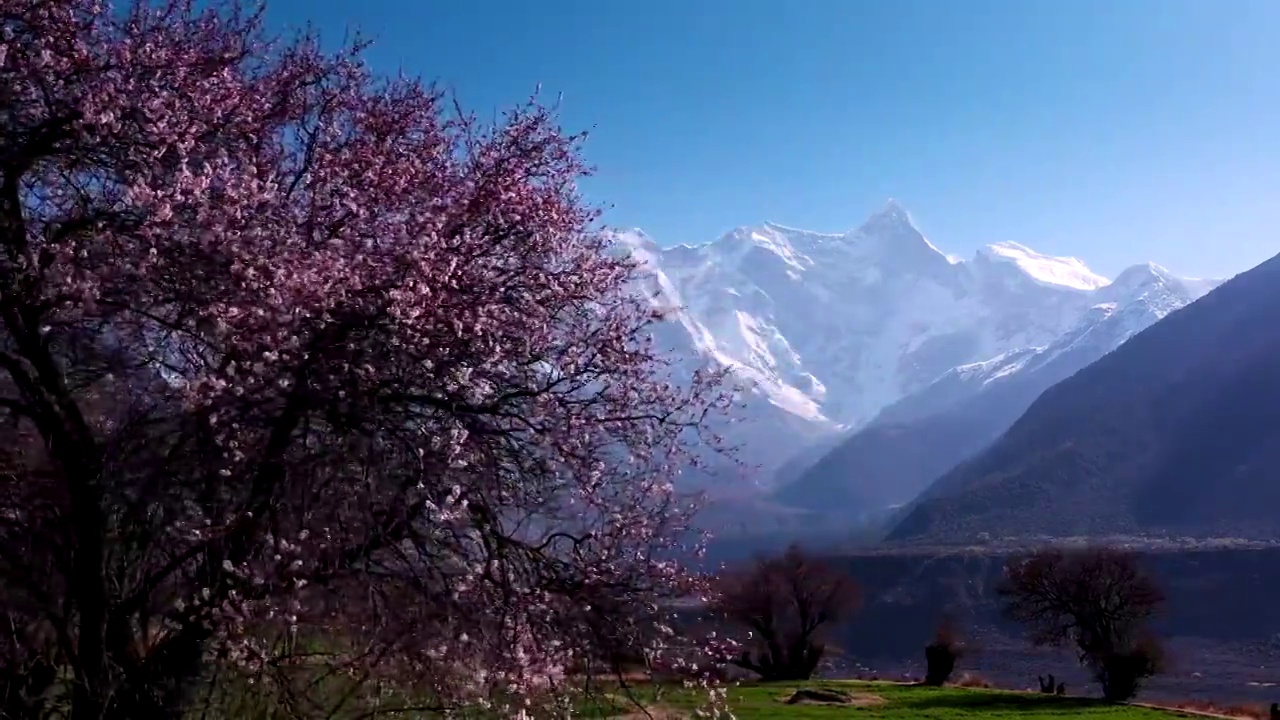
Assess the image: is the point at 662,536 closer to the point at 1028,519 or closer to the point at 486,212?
the point at 486,212

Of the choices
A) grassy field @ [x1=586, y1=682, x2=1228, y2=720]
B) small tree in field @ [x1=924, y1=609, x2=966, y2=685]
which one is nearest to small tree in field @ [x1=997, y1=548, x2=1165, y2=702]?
small tree in field @ [x1=924, y1=609, x2=966, y2=685]

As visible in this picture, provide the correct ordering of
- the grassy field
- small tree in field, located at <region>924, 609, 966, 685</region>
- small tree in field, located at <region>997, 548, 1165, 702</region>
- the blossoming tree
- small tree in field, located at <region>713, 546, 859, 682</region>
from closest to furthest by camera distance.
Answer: the blossoming tree
the grassy field
small tree in field, located at <region>997, 548, 1165, 702</region>
small tree in field, located at <region>924, 609, 966, 685</region>
small tree in field, located at <region>713, 546, 859, 682</region>

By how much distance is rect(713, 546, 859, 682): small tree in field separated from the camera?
65.4 meters

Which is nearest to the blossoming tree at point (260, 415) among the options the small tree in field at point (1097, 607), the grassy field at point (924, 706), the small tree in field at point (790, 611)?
the grassy field at point (924, 706)

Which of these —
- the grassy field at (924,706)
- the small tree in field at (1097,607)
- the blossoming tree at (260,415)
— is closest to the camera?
the blossoming tree at (260,415)

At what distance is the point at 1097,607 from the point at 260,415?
180ft

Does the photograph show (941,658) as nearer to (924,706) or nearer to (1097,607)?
(1097,607)

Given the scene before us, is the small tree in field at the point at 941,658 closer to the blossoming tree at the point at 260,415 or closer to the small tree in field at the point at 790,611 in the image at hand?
Answer: the small tree in field at the point at 790,611

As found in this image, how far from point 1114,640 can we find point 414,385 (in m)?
53.8

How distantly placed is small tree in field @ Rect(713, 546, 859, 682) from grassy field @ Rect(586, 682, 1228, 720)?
1164cm

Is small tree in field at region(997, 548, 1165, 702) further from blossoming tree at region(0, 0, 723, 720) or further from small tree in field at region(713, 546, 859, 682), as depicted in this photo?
blossoming tree at region(0, 0, 723, 720)

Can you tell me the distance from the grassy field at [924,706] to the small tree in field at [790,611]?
11.6 meters

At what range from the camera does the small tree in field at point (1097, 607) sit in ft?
169

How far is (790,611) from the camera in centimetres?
6812
